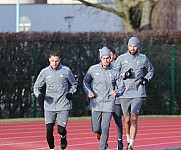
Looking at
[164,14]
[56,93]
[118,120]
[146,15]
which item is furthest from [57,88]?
[164,14]

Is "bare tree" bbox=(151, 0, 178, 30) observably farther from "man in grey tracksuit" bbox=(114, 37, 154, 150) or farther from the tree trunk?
"man in grey tracksuit" bbox=(114, 37, 154, 150)

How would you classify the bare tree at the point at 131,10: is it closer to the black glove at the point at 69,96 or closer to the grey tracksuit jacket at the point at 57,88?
the grey tracksuit jacket at the point at 57,88

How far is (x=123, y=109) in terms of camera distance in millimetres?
14508

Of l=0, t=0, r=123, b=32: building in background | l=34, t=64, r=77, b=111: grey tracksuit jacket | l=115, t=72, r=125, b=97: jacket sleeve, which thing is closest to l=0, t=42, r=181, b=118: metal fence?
l=34, t=64, r=77, b=111: grey tracksuit jacket

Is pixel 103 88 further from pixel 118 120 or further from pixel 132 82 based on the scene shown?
pixel 118 120

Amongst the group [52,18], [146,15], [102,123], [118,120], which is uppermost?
[52,18]

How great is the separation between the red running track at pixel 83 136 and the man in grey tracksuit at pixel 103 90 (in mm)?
2528

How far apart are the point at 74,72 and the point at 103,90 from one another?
14.0m

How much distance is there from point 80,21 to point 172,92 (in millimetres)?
18626

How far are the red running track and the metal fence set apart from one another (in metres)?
3.40

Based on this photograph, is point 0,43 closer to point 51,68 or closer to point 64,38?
point 64,38

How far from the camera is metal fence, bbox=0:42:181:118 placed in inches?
1029

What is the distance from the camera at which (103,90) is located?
13.0 m

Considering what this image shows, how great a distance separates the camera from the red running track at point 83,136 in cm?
1599
